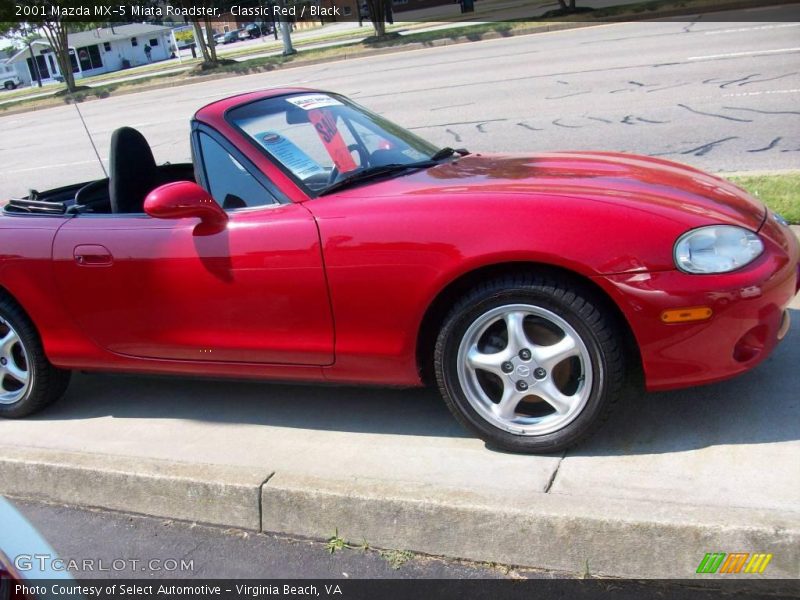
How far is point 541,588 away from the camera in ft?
8.74

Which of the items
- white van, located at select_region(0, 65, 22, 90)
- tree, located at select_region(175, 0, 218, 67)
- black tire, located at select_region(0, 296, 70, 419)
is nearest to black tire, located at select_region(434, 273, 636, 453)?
black tire, located at select_region(0, 296, 70, 419)

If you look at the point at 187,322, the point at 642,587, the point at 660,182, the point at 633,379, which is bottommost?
the point at 642,587

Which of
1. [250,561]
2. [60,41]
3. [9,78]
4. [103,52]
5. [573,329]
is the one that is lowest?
[9,78]

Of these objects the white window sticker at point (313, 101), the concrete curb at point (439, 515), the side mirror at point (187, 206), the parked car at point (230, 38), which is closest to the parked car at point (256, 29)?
the parked car at point (230, 38)

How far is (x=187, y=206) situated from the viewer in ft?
11.1

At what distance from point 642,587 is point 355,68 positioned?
1867cm

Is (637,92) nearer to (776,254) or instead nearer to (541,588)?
(776,254)

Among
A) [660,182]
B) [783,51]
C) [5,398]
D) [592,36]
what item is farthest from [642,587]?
[592,36]

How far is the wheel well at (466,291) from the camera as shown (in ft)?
9.91

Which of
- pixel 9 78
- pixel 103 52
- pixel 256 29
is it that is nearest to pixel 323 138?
pixel 256 29

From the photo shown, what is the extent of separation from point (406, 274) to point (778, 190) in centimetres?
349

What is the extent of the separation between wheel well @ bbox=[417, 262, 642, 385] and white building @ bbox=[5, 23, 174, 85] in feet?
242

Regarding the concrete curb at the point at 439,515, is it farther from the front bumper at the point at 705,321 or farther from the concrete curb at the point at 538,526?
the front bumper at the point at 705,321

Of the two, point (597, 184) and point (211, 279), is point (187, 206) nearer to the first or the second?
point (211, 279)
